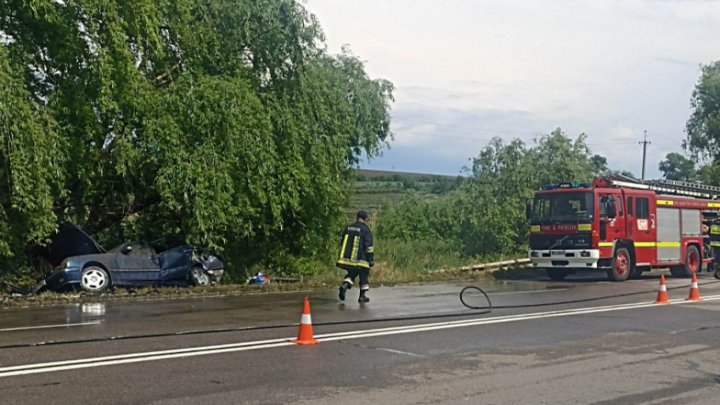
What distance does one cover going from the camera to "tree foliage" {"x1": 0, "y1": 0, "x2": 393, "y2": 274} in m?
17.0

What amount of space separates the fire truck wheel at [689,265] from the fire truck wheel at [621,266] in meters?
3.84

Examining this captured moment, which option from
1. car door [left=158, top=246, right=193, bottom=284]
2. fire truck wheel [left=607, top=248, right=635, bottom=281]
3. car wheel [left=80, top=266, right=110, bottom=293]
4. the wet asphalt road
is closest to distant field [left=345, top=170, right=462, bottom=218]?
fire truck wheel [left=607, top=248, right=635, bottom=281]

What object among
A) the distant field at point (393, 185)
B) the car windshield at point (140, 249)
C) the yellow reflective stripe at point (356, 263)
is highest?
the distant field at point (393, 185)

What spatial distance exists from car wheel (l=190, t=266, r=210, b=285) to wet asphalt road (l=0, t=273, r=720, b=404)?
4.59 m

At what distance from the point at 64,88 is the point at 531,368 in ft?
42.1

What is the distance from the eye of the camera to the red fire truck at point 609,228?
23609 millimetres

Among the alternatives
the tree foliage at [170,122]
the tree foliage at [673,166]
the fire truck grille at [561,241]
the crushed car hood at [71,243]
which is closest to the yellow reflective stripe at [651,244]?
the fire truck grille at [561,241]

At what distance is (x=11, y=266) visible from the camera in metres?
19.6

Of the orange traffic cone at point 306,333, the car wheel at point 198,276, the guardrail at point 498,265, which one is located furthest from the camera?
the guardrail at point 498,265

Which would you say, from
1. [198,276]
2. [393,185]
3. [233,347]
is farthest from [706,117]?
[233,347]

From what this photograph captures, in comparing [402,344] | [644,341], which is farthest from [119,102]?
[644,341]

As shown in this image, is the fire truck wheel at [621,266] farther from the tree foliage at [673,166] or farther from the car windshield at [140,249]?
the tree foliage at [673,166]

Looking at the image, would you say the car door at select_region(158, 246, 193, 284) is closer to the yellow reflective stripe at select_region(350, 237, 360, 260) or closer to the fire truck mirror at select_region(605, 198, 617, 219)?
the yellow reflective stripe at select_region(350, 237, 360, 260)

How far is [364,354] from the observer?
31.2 ft
